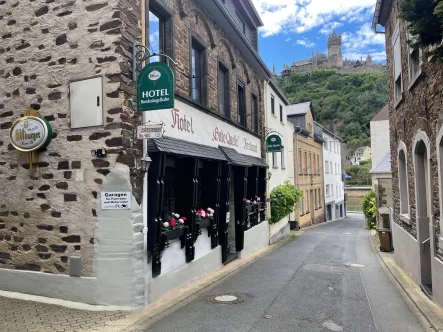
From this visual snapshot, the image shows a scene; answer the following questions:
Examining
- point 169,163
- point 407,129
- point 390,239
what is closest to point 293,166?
point 390,239

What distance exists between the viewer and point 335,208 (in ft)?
139

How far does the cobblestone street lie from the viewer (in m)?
5.16

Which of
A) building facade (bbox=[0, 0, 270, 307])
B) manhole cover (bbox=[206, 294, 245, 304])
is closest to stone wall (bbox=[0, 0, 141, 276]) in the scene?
building facade (bbox=[0, 0, 270, 307])

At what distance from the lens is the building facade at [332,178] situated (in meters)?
37.5

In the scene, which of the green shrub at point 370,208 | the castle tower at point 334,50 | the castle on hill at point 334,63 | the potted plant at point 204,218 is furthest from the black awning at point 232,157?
the castle tower at point 334,50

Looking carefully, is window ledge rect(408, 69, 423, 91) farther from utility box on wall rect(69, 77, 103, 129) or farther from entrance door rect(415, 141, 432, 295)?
utility box on wall rect(69, 77, 103, 129)

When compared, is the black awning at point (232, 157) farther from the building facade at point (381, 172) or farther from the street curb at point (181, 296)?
the building facade at point (381, 172)

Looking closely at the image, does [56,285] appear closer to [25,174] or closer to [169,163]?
[25,174]

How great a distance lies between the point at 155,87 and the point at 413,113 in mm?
5741

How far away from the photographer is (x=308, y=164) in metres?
29.9

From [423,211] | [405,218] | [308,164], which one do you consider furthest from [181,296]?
[308,164]

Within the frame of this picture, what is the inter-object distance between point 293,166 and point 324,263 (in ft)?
48.7

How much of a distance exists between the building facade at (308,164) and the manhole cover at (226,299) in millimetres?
19215

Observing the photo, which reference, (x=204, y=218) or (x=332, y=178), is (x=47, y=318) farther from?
(x=332, y=178)
